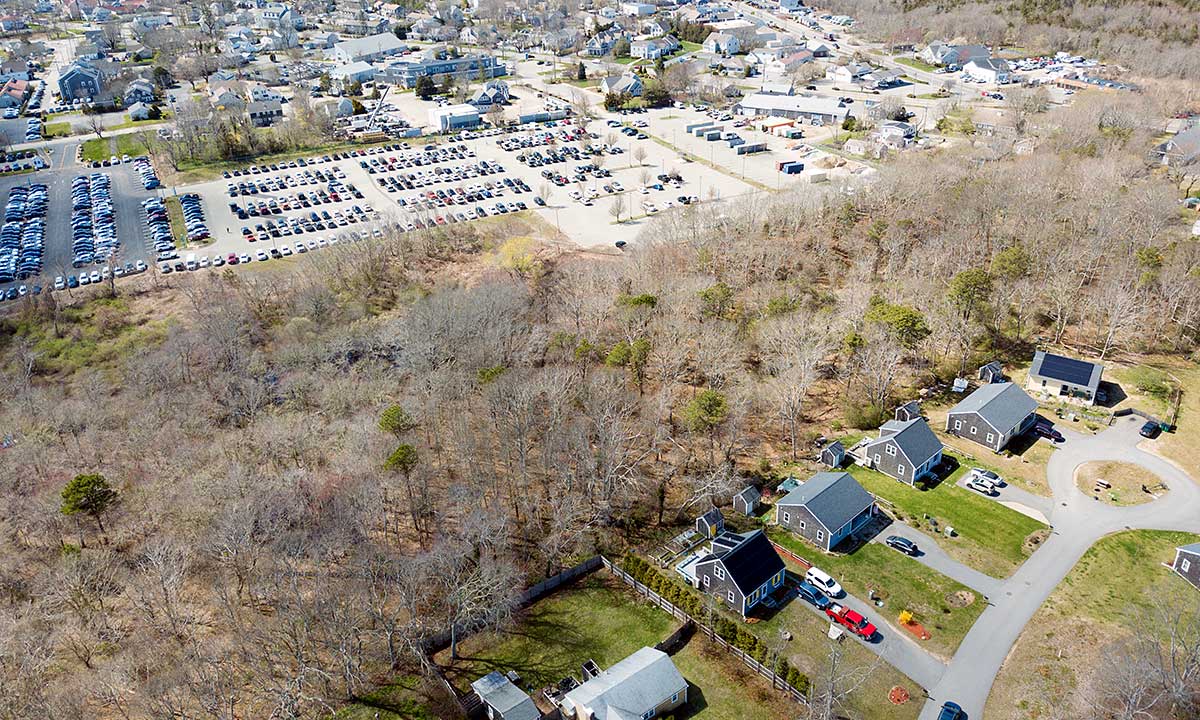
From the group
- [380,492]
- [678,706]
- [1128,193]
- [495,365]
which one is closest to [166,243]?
[495,365]

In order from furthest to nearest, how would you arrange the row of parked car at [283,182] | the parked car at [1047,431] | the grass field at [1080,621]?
the row of parked car at [283,182]
the parked car at [1047,431]
the grass field at [1080,621]

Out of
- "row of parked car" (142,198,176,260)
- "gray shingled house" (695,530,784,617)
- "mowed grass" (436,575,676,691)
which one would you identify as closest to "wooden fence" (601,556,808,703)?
"mowed grass" (436,575,676,691)

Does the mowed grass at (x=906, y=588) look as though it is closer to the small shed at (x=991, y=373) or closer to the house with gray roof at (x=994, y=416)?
the house with gray roof at (x=994, y=416)

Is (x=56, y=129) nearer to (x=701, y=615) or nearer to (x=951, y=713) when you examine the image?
(x=701, y=615)

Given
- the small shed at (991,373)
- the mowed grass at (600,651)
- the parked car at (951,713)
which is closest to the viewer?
the parked car at (951,713)

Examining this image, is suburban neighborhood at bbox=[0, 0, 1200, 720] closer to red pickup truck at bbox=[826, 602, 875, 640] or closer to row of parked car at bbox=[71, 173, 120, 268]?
red pickup truck at bbox=[826, 602, 875, 640]

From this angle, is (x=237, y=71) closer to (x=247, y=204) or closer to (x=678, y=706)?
(x=247, y=204)

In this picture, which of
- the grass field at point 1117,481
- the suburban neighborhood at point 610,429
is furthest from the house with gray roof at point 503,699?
the grass field at point 1117,481

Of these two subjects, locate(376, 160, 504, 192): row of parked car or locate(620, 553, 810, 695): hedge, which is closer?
locate(620, 553, 810, 695): hedge
